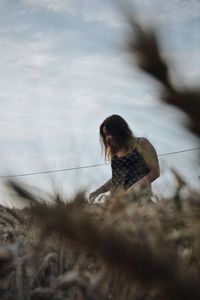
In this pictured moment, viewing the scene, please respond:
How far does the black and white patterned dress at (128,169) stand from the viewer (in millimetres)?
4645

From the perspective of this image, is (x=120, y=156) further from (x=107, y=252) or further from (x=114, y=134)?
(x=107, y=252)

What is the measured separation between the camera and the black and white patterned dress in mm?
4645

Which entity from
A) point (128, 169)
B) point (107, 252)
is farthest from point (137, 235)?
point (128, 169)

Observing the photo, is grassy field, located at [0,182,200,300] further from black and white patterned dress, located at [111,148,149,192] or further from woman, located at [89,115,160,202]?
black and white patterned dress, located at [111,148,149,192]

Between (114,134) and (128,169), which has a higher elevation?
(114,134)

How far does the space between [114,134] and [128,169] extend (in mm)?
363

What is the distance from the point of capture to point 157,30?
1411mm

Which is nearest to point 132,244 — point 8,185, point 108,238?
point 108,238

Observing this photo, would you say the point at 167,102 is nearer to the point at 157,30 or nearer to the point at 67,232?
the point at 157,30

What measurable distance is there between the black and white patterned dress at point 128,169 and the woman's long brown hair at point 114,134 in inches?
3.1

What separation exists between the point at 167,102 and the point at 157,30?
0.20 m

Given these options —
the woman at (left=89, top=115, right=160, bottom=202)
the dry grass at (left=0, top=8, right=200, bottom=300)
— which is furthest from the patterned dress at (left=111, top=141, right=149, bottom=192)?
the dry grass at (left=0, top=8, right=200, bottom=300)

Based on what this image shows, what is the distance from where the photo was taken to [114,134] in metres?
4.51

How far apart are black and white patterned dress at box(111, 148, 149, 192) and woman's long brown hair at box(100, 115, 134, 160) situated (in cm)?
8
